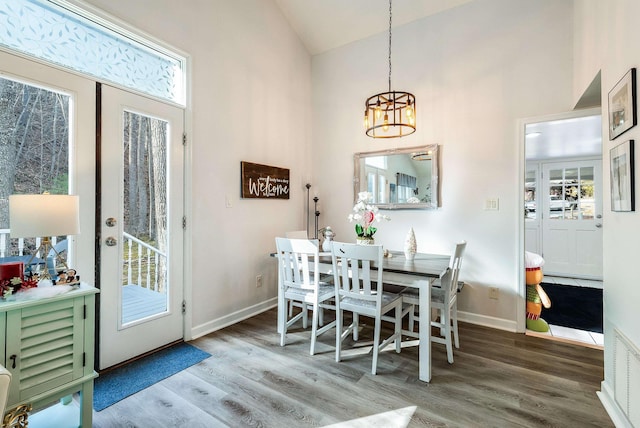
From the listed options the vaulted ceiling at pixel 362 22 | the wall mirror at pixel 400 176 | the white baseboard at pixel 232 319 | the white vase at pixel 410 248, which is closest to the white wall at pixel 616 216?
the vaulted ceiling at pixel 362 22

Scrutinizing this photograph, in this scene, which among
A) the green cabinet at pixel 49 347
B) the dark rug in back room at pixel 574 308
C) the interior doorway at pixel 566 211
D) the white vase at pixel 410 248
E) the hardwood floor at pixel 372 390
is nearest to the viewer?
the green cabinet at pixel 49 347

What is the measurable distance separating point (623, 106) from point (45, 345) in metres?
3.24

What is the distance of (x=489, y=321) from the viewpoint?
310cm

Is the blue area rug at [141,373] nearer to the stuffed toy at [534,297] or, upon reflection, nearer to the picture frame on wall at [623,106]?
the stuffed toy at [534,297]

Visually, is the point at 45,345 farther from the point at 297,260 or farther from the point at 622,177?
the point at 622,177

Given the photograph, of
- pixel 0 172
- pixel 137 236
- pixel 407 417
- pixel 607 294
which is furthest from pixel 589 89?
pixel 0 172

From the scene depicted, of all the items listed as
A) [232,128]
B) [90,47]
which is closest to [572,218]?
[232,128]

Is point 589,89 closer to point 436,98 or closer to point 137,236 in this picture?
point 436,98

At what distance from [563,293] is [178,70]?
5.57 metres

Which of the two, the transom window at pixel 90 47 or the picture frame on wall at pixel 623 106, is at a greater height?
the transom window at pixel 90 47

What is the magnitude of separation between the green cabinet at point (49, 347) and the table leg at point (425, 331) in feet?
6.51

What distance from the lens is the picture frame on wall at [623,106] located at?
156cm

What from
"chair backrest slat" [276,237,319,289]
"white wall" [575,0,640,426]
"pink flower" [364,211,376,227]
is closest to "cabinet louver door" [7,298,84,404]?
"chair backrest slat" [276,237,319,289]

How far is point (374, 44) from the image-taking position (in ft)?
12.3
